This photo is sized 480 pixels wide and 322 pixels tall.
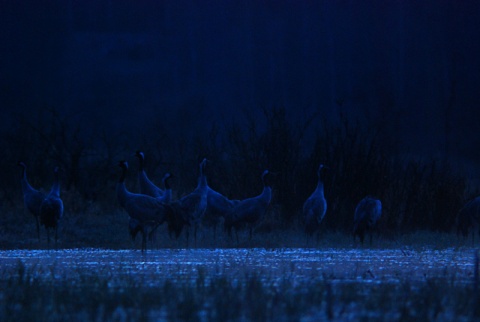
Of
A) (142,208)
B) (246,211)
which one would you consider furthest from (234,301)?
(246,211)

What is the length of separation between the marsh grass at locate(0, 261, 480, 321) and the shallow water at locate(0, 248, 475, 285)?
33.0 inches

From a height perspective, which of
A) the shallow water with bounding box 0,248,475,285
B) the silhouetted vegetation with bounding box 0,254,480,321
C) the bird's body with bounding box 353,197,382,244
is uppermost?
the bird's body with bounding box 353,197,382,244

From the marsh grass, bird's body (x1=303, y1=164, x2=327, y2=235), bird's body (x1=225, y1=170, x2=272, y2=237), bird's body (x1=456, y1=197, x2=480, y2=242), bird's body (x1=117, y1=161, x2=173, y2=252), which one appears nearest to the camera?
the marsh grass

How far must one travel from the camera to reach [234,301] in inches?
242

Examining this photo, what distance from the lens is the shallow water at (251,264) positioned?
8.72m

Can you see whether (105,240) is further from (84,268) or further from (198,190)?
(84,268)

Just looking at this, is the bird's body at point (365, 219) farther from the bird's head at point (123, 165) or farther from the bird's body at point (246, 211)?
the bird's head at point (123, 165)

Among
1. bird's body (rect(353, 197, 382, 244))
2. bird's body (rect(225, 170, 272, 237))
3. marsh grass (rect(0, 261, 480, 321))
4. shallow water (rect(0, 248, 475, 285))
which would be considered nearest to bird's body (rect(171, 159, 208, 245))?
bird's body (rect(225, 170, 272, 237))

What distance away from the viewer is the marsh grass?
223 inches

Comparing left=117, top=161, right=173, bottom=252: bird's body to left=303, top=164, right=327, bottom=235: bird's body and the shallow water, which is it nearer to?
the shallow water

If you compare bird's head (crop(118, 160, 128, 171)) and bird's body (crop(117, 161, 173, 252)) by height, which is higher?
bird's head (crop(118, 160, 128, 171))

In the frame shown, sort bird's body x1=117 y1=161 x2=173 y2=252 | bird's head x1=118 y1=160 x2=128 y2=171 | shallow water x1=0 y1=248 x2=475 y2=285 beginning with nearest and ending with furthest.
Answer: shallow water x1=0 y1=248 x2=475 y2=285 < bird's body x1=117 y1=161 x2=173 y2=252 < bird's head x1=118 y1=160 x2=128 y2=171

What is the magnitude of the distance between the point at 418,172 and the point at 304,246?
5900mm

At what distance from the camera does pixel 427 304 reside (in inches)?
240
